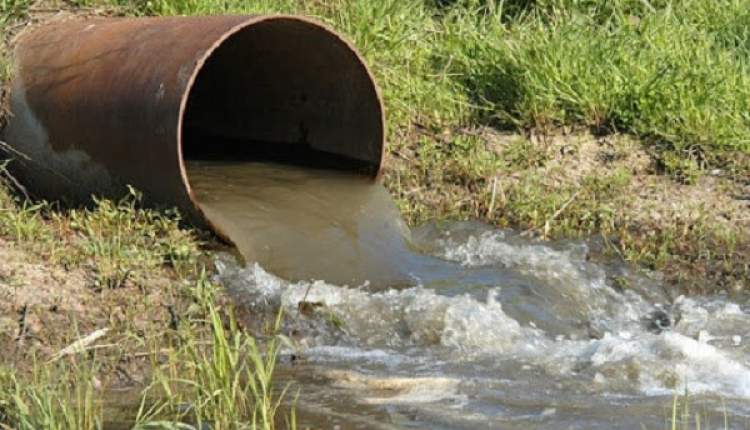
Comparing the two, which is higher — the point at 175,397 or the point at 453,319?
the point at 175,397

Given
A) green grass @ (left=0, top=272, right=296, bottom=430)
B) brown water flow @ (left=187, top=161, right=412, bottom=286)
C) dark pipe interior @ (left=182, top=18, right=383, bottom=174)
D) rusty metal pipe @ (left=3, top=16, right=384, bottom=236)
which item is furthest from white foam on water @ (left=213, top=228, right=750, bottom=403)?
dark pipe interior @ (left=182, top=18, right=383, bottom=174)

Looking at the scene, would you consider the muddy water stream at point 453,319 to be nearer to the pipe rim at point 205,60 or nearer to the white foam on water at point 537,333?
the white foam on water at point 537,333

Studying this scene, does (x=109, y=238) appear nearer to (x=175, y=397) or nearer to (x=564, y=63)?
(x=175, y=397)

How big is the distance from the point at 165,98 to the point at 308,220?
90 cm

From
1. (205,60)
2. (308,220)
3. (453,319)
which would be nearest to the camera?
(453,319)

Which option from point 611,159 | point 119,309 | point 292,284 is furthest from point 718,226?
point 119,309

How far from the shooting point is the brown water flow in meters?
6.25

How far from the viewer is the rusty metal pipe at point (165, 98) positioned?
625 centimetres

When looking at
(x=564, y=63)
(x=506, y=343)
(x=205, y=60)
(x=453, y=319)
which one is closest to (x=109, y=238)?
(x=205, y=60)

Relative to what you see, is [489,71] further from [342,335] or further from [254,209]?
[342,335]

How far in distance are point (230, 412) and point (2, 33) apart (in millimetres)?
3597

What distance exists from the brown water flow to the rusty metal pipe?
0.25 meters

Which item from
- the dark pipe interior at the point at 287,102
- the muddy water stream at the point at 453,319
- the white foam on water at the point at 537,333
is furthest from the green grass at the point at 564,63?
the white foam on water at the point at 537,333

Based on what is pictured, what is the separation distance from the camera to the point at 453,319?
5.68m
